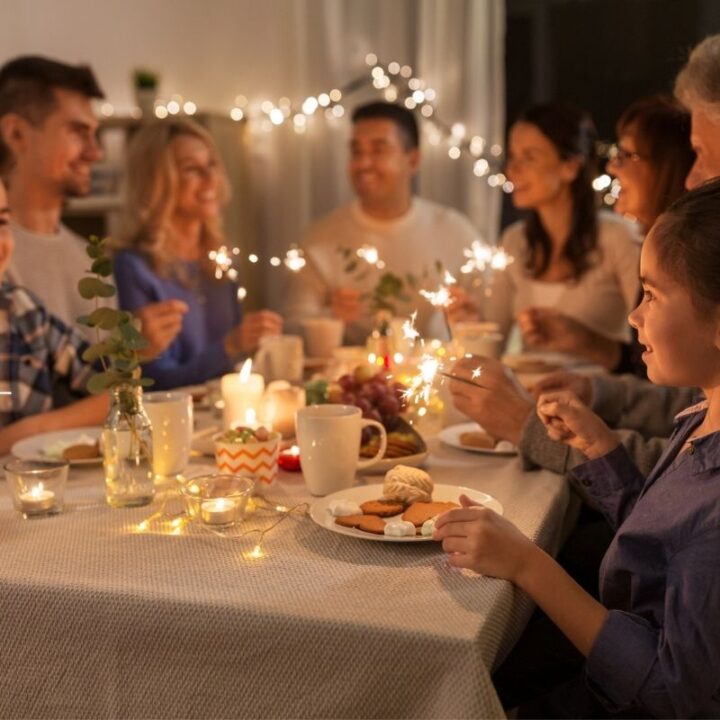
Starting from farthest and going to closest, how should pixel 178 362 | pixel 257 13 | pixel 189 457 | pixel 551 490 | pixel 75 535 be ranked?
pixel 257 13 → pixel 178 362 → pixel 189 457 → pixel 551 490 → pixel 75 535

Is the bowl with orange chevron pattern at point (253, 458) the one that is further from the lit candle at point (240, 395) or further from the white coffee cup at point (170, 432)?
the lit candle at point (240, 395)

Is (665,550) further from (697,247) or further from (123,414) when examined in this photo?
(123,414)

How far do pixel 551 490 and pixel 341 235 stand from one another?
2279mm

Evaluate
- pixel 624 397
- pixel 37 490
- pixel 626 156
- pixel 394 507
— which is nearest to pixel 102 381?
pixel 37 490

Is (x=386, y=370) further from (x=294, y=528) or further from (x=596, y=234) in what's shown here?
(x=596, y=234)

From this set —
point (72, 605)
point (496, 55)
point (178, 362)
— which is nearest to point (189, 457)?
point (72, 605)

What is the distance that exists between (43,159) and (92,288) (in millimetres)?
1414

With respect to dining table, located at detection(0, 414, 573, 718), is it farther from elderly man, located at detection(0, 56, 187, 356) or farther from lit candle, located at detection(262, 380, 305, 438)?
elderly man, located at detection(0, 56, 187, 356)

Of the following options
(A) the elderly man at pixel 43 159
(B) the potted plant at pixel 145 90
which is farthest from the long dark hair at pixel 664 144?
(B) the potted plant at pixel 145 90

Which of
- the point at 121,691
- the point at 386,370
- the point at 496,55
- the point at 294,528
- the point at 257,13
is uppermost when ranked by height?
the point at 257,13

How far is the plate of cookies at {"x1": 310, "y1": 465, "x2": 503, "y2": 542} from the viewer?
1.19 m

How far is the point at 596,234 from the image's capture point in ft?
9.86

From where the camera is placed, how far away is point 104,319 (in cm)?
139

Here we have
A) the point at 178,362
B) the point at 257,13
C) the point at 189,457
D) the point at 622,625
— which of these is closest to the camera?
the point at 622,625
